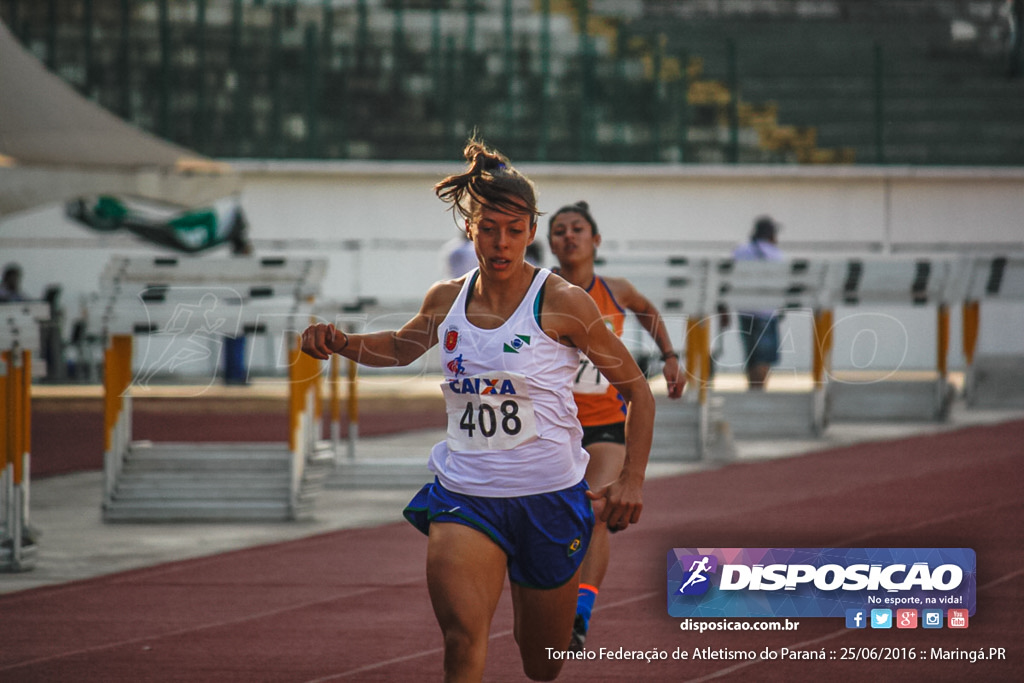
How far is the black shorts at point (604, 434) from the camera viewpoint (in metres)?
6.40

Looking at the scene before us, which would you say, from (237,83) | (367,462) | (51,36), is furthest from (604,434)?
(51,36)

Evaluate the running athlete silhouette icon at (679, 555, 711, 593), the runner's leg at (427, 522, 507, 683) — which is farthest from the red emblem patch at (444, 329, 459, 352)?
the running athlete silhouette icon at (679, 555, 711, 593)

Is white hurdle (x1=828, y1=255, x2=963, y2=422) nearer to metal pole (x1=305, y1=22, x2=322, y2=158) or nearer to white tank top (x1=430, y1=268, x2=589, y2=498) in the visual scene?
metal pole (x1=305, y1=22, x2=322, y2=158)

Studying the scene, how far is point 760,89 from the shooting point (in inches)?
998

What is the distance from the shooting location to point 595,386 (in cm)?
648

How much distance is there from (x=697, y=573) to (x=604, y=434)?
787 millimetres

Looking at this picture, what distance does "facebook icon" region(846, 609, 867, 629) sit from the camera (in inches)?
239

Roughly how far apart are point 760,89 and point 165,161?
15.3 metres

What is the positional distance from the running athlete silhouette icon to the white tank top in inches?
62.1

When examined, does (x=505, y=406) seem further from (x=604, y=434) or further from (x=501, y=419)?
(x=604, y=434)

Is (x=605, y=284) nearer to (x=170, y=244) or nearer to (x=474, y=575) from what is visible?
(x=474, y=575)

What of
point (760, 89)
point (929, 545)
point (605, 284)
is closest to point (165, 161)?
point (605, 284)

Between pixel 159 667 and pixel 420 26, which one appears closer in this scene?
pixel 159 667

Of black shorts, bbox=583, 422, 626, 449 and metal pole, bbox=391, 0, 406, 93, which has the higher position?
metal pole, bbox=391, 0, 406, 93
